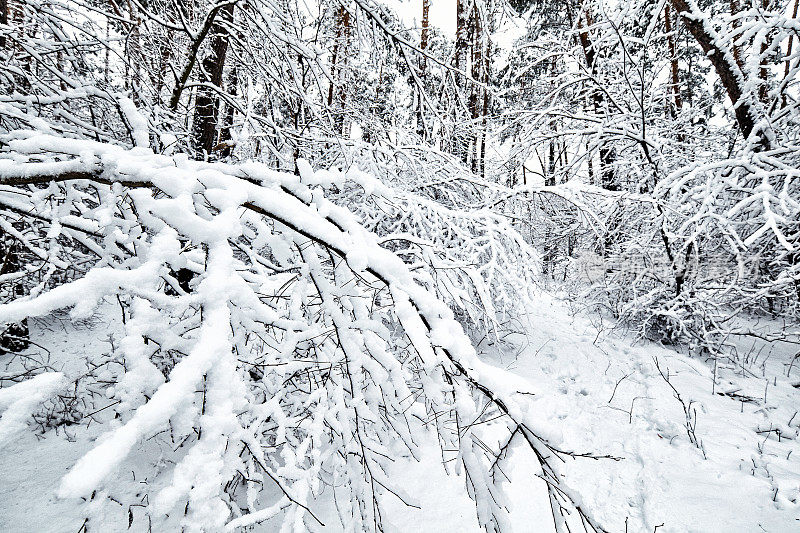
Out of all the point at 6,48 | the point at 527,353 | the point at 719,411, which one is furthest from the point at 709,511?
the point at 6,48

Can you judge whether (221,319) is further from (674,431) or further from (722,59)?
(722,59)

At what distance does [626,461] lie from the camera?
10.5 ft

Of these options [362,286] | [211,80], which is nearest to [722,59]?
[362,286]

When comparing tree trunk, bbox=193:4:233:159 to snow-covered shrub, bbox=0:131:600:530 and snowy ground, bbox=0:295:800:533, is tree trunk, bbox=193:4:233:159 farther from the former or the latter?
snow-covered shrub, bbox=0:131:600:530

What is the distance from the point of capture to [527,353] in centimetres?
543

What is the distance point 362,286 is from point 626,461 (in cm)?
306

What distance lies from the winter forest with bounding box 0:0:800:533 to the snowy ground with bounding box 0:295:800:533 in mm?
26

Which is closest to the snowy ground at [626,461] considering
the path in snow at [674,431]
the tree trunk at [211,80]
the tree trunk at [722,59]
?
the path in snow at [674,431]

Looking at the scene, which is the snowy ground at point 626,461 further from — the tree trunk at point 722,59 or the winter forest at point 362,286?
the tree trunk at point 722,59

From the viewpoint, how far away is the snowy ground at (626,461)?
2.59 metres

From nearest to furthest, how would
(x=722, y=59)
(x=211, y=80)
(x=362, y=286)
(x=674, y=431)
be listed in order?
(x=362, y=286), (x=674, y=431), (x=211, y=80), (x=722, y=59)

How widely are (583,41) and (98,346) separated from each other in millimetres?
10974

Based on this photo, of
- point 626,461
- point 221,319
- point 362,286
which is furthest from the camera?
point 626,461

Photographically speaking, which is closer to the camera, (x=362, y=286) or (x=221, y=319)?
(x=221, y=319)
